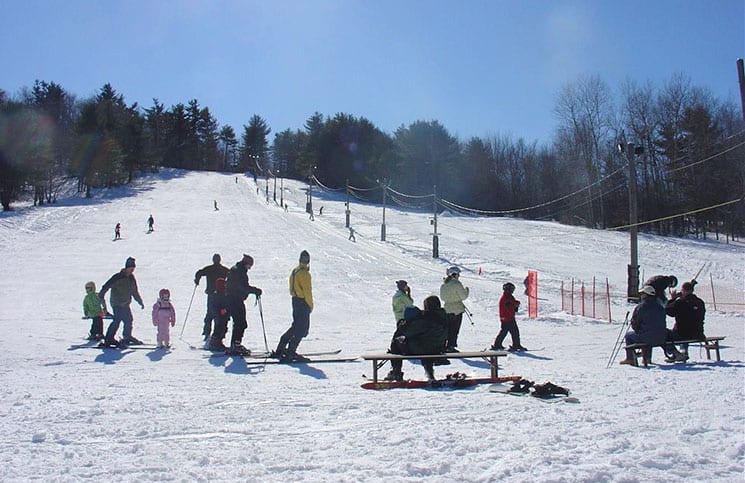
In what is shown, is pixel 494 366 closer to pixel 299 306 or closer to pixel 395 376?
pixel 395 376

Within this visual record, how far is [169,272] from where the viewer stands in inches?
1055

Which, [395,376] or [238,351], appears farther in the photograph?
[238,351]

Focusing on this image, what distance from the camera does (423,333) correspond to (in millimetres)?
8500

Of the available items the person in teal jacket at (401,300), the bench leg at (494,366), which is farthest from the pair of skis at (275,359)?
the bench leg at (494,366)

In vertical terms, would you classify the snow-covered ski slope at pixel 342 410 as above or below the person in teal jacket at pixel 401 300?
below

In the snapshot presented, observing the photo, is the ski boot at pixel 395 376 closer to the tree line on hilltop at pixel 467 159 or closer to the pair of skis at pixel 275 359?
the pair of skis at pixel 275 359

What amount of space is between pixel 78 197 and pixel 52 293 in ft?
181

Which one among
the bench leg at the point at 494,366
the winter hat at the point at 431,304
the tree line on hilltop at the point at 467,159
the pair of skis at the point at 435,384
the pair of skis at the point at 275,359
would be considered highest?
the tree line on hilltop at the point at 467,159

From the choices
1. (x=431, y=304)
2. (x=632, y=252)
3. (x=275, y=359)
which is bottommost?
(x=275, y=359)

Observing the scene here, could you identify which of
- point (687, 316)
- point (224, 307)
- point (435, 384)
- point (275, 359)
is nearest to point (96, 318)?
point (224, 307)

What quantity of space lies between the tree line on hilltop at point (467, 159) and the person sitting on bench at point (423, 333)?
1330 inches

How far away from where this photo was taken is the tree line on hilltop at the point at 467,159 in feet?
188

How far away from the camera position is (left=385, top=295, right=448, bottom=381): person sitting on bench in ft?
27.7

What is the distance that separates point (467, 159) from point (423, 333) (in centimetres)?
7657
